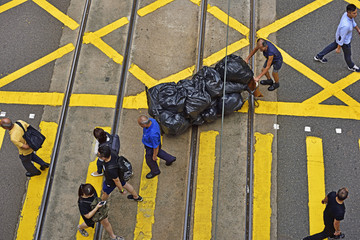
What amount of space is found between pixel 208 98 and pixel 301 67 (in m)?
2.56

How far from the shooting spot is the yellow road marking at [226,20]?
9.28 meters

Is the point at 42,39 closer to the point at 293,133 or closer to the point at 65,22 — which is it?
the point at 65,22

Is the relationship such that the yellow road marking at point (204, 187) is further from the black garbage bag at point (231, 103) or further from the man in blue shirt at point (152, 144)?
the man in blue shirt at point (152, 144)

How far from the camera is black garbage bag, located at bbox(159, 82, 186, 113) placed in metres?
7.45

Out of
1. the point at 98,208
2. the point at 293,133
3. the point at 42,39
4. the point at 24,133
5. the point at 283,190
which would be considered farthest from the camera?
the point at 42,39

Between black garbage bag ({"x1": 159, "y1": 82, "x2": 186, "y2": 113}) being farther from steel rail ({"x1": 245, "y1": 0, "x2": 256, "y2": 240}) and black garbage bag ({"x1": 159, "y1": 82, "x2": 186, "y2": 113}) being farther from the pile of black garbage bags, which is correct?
steel rail ({"x1": 245, "y1": 0, "x2": 256, "y2": 240})

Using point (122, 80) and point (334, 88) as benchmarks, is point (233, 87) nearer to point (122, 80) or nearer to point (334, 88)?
point (334, 88)

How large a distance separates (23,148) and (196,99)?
3.19 metres

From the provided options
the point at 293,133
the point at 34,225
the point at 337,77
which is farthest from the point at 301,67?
the point at 34,225

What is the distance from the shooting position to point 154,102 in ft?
25.2

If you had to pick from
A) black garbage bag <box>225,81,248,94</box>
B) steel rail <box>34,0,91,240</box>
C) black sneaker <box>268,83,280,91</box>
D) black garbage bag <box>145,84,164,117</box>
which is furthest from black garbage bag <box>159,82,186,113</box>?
steel rail <box>34,0,91,240</box>

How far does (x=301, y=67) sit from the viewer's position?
874 cm

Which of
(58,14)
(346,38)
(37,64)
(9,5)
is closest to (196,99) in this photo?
(346,38)

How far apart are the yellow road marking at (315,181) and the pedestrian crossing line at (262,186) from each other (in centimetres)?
74
